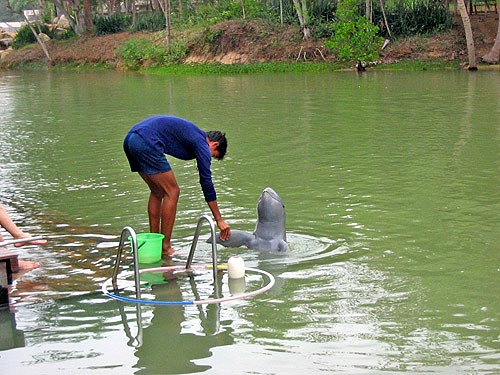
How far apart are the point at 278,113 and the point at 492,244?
12.0 m

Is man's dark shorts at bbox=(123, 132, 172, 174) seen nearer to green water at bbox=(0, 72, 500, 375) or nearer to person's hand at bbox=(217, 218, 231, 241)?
person's hand at bbox=(217, 218, 231, 241)

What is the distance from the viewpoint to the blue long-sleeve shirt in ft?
24.1

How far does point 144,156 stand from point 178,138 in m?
0.34

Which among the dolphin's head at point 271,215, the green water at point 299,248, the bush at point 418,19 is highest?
the bush at point 418,19

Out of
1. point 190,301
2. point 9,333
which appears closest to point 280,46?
point 190,301

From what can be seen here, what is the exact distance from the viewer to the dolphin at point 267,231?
7992 mm

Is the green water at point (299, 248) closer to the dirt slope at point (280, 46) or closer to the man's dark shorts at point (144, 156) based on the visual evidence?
the man's dark shorts at point (144, 156)

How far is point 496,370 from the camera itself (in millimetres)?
5246

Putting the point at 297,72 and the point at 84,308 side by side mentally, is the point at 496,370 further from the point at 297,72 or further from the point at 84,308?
the point at 297,72

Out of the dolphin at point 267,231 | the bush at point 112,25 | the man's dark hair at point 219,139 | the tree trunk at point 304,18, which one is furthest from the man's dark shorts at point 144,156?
the bush at point 112,25

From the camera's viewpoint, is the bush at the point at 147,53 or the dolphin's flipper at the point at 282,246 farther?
the bush at the point at 147,53

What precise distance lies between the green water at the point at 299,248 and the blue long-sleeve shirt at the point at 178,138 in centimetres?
102

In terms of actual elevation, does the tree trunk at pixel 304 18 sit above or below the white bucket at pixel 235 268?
above

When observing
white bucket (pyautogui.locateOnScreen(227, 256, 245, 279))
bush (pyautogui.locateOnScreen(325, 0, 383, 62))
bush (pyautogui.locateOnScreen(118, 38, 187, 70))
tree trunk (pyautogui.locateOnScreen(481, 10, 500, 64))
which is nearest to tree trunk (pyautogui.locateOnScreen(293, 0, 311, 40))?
bush (pyautogui.locateOnScreen(325, 0, 383, 62))
